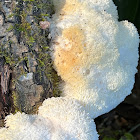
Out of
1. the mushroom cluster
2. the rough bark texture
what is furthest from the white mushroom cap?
the rough bark texture

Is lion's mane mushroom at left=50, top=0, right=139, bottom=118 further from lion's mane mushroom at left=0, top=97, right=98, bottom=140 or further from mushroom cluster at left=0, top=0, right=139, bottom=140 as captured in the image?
lion's mane mushroom at left=0, top=97, right=98, bottom=140

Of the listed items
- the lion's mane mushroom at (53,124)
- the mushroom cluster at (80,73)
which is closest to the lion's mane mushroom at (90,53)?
the mushroom cluster at (80,73)

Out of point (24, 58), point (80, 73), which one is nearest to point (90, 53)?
point (80, 73)

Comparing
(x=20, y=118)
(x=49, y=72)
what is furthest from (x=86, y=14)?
(x=20, y=118)

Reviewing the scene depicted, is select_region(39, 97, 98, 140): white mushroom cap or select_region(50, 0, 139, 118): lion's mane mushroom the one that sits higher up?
select_region(50, 0, 139, 118): lion's mane mushroom

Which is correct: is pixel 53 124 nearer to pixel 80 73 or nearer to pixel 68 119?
pixel 68 119

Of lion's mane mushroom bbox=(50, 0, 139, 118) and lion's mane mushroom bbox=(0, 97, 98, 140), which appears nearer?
lion's mane mushroom bbox=(0, 97, 98, 140)

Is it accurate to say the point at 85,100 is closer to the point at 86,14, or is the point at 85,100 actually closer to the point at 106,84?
the point at 106,84

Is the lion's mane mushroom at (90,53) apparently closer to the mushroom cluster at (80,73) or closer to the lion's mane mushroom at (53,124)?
the mushroom cluster at (80,73)
